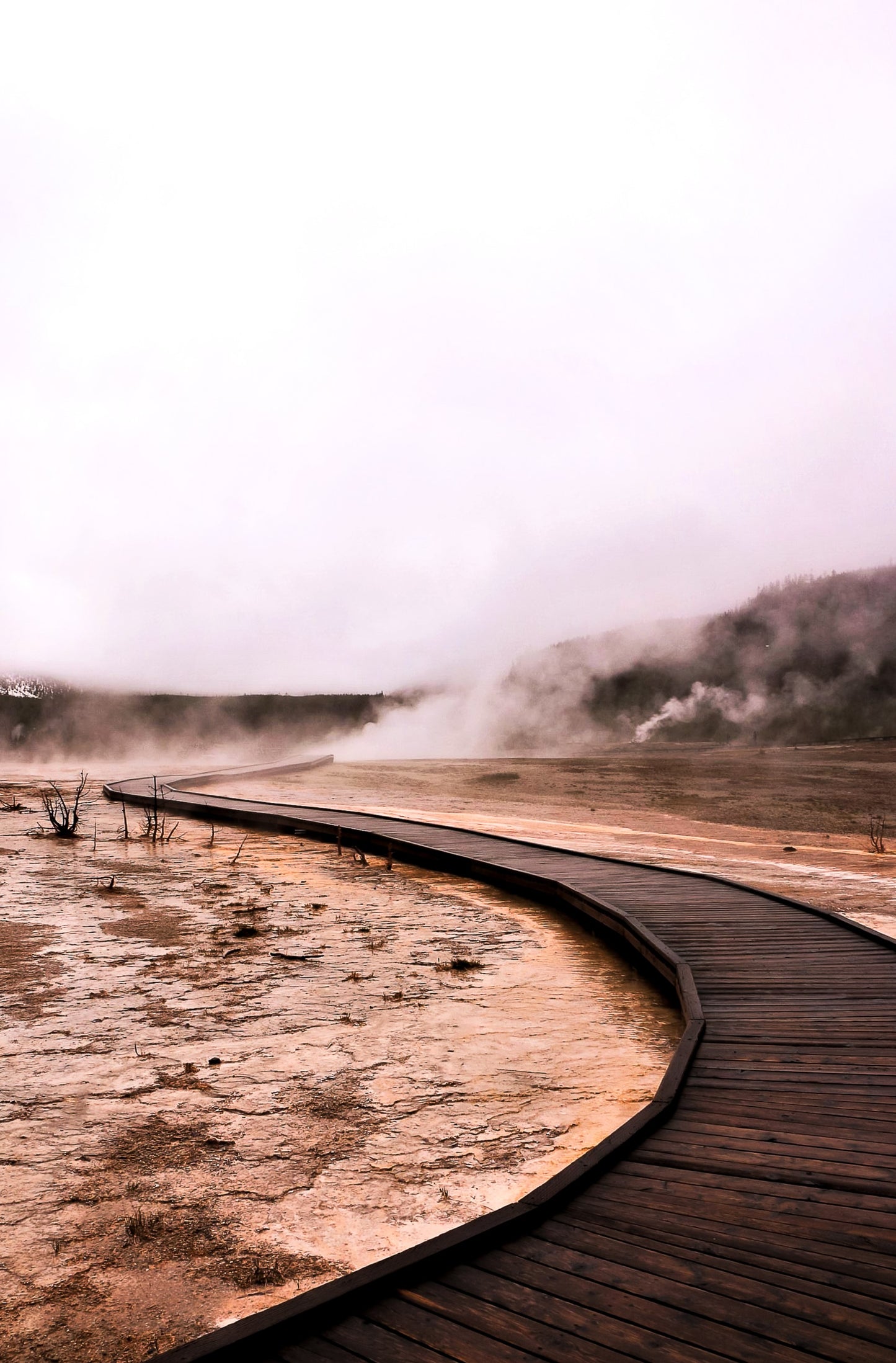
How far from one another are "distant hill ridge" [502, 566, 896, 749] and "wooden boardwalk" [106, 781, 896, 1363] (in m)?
85.7

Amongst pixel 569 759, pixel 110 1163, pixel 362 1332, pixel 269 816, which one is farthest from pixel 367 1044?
pixel 569 759

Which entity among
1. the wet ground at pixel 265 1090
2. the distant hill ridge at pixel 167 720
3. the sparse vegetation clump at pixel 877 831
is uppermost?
the distant hill ridge at pixel 167 720

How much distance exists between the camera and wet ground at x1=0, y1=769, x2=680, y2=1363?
353cm

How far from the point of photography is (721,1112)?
400cm

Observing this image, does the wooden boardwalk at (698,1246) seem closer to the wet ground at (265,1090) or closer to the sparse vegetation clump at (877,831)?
the wet ground at (265,1090)

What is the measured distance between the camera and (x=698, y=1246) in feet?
9.48

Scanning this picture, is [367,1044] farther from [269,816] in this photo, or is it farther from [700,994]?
[269,816]

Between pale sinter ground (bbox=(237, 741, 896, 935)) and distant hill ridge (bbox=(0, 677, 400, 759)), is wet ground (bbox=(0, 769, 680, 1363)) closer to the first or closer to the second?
pale sinter ground (bbox=(237, 741, 896, 935))

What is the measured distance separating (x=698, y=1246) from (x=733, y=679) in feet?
426

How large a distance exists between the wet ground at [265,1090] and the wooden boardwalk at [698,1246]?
32.8 inches

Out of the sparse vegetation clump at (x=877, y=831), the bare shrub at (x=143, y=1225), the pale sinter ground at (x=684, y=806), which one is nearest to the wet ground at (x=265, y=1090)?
the bare shrub at (x=143, y=1225)

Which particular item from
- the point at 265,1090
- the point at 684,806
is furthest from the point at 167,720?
the point at 265,1090

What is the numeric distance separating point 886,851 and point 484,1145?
14257 mm

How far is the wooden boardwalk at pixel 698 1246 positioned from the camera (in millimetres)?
2416
